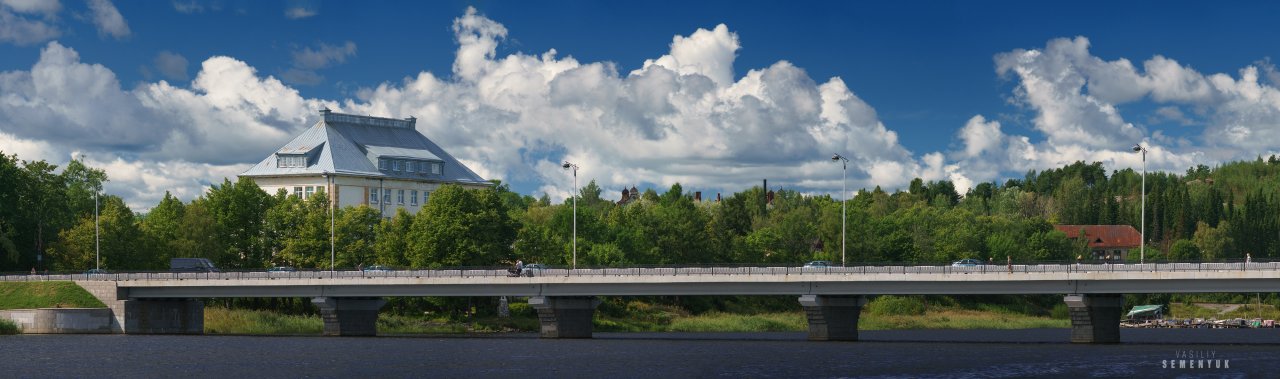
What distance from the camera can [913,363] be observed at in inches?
3563

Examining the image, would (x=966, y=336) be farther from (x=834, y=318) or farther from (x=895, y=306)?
(x=895, y=306)

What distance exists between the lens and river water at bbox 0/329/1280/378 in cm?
8331

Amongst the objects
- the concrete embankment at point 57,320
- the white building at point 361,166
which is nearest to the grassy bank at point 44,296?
the concrete embankment at point 57,320

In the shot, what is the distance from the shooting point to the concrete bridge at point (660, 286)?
332 ft

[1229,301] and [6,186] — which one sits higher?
[6,186]

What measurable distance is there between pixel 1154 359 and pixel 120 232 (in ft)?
302

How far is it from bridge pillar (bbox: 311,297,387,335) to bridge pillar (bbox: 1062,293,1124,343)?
50.5 metres

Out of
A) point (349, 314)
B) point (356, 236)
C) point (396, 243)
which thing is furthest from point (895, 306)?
point (349, 314)

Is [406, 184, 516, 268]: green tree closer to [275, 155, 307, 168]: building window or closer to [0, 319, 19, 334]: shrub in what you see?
[0, 319, 19, 334]: shrub

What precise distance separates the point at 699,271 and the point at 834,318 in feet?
33.1

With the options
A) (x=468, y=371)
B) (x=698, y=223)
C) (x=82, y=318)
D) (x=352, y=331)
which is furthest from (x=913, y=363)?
(x=698, y=223)

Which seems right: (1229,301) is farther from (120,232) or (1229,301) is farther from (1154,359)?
(120,232)

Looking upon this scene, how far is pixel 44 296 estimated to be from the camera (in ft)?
406

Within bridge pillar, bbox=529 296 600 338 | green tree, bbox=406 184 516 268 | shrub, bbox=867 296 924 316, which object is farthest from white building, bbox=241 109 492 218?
bridge pillar, bbox=529 296 600 338
